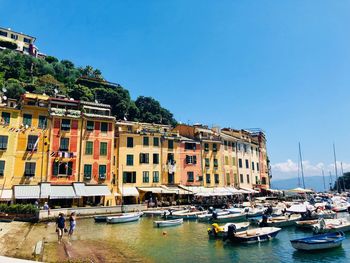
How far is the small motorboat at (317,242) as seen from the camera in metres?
21.8

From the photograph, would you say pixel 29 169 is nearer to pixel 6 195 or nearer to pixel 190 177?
pixel 6 195

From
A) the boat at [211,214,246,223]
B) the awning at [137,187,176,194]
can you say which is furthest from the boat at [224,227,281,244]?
the awning at [137,187,176,194]

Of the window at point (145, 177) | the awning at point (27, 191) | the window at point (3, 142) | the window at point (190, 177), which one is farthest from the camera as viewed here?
the window at point (190, 177)

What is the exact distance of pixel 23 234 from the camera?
25.8 metres

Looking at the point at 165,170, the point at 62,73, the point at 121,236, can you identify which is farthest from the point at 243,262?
the point at 62,73

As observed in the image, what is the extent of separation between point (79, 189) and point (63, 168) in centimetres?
390

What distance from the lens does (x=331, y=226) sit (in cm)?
2842

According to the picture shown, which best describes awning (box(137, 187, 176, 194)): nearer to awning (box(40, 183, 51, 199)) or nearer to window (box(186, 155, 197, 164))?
window (box(186, 155, 197, 164))

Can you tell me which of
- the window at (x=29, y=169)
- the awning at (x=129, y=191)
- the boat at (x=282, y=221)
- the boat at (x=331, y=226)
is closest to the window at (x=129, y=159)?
Result: the awning at (x=129, y=191)

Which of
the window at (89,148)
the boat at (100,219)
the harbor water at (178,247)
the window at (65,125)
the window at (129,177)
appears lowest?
the harbor water at (178,247)

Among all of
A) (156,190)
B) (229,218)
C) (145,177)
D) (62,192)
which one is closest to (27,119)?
(62,192)

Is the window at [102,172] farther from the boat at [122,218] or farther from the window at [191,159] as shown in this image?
the window at [191,159]

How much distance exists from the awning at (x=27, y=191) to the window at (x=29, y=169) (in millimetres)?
1839

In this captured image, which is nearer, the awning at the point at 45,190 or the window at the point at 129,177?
the awning at the point at 45,190
